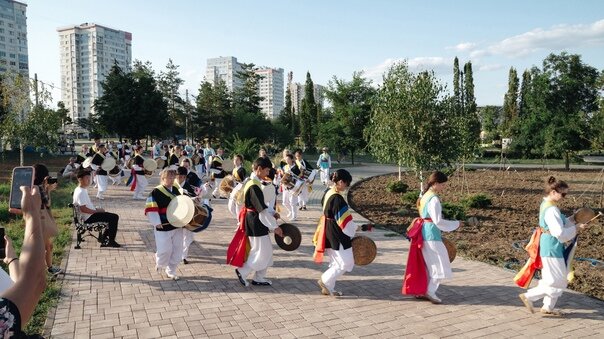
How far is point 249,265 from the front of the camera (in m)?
7.03

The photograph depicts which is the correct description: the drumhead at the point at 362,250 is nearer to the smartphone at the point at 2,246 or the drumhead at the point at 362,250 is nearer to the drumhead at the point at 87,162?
the smartphone at the point at 2,246

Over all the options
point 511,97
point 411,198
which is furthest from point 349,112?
point 511,97

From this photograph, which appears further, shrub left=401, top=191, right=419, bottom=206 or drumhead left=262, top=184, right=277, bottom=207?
shrub left=401, top=191, right=419, bottom=206

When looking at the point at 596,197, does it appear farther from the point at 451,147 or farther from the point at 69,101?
the point at 69,101

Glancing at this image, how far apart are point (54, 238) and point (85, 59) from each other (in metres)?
149

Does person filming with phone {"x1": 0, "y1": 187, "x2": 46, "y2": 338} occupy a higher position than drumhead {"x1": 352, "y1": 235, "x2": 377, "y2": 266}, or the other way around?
person filming with phone {"x1": 0, "y1": 187, "x2": 46, "y2": 338}

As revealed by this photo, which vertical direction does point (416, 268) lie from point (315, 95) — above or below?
below

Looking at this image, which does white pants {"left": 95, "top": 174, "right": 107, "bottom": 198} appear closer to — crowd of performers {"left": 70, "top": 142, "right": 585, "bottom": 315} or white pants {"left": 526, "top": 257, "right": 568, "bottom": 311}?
crowd of performers {"left": 70, "top": 142, "right": 585, "bottom": 315}

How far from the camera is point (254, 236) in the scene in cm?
691

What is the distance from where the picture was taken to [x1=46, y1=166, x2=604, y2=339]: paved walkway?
5.54 meters

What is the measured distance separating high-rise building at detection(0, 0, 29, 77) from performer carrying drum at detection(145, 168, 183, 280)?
117 metres

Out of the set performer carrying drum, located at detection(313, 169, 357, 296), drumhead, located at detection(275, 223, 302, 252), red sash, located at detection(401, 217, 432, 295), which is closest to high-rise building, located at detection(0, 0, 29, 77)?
drumhead, located at detection(275, 223, 302, 252)

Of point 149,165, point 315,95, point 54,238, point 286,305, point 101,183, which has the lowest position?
point 286,305

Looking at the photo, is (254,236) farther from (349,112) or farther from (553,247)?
(349,112)
